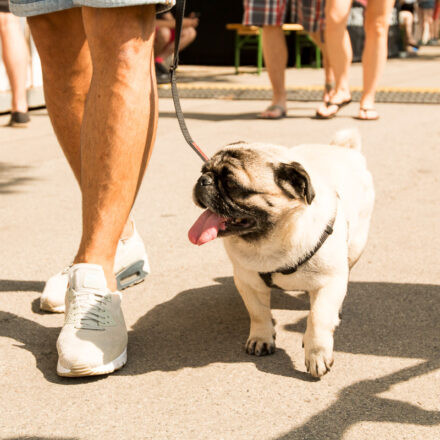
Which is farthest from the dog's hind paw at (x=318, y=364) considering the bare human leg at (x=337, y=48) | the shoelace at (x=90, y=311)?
the bare human leg at (x=337, y=48)

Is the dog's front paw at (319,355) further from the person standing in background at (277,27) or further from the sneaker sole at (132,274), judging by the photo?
the person standing in background at (277,27)

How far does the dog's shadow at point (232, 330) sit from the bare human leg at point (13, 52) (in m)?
4.59

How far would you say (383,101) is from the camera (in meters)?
8.77

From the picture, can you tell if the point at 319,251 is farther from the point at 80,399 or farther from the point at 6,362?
the point at 6,362

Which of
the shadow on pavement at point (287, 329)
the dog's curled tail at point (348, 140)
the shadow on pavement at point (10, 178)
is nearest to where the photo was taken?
the shadow on pavement at point (287, 329)

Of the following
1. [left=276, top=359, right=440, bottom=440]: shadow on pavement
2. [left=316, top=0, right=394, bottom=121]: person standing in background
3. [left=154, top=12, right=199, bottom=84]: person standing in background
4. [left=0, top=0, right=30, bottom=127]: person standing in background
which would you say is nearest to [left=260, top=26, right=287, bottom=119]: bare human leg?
[left=316, top=0, right=394, bottom=121]: person standing in background

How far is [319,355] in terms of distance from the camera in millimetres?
2545

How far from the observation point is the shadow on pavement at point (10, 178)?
526 centimetres

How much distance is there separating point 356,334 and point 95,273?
1018 millimetres

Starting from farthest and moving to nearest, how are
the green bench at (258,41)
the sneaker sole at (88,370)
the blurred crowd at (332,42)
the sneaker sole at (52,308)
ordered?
the green bench at (258,41) < the blurred crowd at (332,42) < the sneaker sole at (52,308) < the sneaker sole at (88,370)

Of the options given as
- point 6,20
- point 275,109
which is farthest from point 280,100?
point 6,20

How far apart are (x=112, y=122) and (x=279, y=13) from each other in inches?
198

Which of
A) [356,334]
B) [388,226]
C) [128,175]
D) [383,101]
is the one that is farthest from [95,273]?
[383,101]

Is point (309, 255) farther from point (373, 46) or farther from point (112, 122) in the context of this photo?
point (373, 46)
